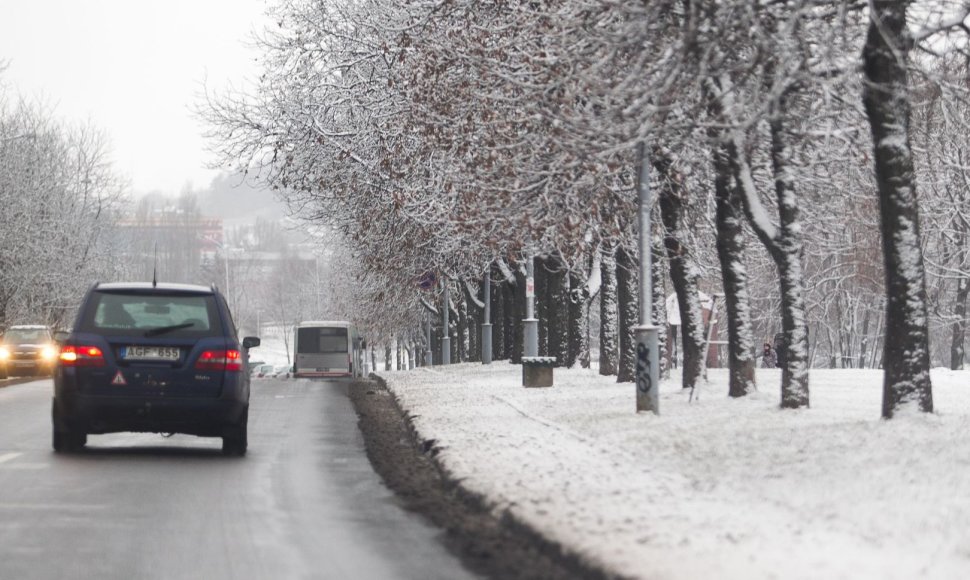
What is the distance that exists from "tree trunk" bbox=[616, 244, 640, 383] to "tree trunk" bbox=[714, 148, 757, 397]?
6440 mm

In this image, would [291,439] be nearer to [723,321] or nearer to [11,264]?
[11,264]

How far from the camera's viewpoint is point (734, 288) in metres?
21.6

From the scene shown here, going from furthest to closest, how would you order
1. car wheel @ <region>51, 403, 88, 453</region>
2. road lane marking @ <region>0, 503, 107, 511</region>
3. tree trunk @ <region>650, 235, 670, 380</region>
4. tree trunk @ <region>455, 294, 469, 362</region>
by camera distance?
tree trunk @ <region>455, 294, 469, 362</region>, tree trunk @ <region>650, 235, 670, 380</region>, car wheel @ <region>51, 403, 88, 453</region>, road lane marking @ <region>0, 503, 107, 511</region>

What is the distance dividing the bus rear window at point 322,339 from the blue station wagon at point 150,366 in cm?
5216

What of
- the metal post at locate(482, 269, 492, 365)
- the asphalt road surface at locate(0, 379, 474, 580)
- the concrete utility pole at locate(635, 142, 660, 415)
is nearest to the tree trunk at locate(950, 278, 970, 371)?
the metal post at locate(482, 269, 492, 365)

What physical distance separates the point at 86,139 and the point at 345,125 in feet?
155

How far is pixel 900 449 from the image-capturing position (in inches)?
520

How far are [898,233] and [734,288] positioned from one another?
6.20 m

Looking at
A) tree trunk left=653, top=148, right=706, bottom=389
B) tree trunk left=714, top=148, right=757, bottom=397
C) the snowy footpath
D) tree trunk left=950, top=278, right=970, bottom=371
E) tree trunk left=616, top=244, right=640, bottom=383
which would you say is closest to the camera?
the snowy footpath

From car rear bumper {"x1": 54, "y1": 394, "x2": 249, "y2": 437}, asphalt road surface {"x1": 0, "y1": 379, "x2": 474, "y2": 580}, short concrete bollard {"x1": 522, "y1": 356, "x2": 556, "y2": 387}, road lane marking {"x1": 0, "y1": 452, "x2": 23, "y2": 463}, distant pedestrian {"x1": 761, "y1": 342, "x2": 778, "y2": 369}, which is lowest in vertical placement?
asphalt road surface {"x1": 0, "y1": 379, "x2": 474, "y2": 580}

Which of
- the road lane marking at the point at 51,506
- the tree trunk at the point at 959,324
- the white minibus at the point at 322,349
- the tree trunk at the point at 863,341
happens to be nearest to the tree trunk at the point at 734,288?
the road lane marking at the point at 51,506

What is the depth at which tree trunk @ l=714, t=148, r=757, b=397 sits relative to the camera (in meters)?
21.3

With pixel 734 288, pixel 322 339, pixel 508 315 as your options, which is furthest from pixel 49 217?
pixel 734 288

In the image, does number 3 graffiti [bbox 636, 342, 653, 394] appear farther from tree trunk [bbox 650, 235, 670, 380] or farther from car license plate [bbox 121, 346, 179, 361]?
tree trunk [bbox 650, 235, 670, 380]
